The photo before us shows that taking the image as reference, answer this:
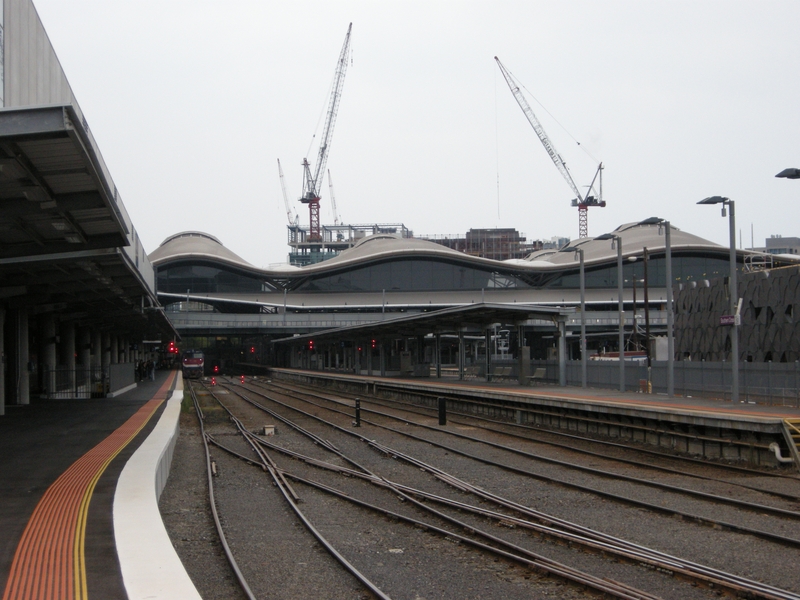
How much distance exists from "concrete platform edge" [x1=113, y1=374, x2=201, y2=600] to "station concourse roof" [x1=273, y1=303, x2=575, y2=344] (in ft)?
66.7

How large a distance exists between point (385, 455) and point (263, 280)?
294 ft

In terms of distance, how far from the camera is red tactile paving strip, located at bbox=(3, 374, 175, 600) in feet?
22.7

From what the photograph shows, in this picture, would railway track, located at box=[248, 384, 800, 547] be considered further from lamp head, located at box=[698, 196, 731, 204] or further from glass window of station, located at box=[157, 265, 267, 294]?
glass window of station, located at box=[157, 265, 267, 294]

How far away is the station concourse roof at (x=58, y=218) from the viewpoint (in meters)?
10.2

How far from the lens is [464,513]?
484 inches

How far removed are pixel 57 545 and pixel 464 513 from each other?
6131 millimetres

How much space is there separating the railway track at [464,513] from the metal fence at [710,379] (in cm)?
923

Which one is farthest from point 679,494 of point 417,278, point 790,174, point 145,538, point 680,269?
point 417,278

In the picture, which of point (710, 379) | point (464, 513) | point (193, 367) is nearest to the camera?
point (464, 513)

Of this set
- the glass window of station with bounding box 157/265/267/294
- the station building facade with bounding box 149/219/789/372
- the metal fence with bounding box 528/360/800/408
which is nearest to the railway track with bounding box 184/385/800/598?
the metal fence with bounding box 528/360/800/408

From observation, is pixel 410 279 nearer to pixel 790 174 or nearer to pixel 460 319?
pixel 460 319

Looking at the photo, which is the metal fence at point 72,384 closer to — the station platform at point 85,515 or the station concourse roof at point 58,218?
the station concourse roof at point 58,218

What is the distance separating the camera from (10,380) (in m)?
34.4

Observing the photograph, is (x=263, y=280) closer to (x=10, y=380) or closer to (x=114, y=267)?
(x=10, y=380)
